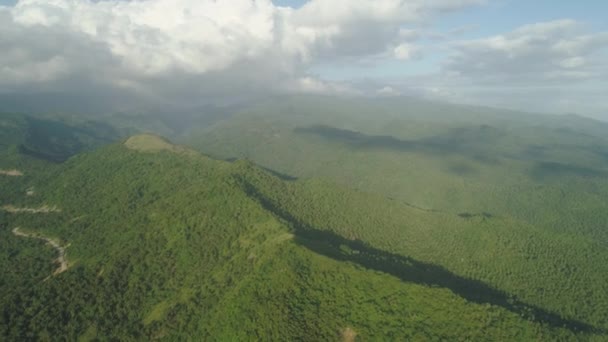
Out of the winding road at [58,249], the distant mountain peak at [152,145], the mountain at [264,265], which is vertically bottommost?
the winding road at [58,249]

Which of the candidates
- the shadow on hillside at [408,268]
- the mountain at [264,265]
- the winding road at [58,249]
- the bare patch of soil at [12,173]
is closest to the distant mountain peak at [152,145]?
the mountain at [264,265]

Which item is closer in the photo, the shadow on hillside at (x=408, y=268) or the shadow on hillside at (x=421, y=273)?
the shadow on hillside at (x=421, y=273)

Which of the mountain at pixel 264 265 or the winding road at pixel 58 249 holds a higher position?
the mountain at pixel 264 265

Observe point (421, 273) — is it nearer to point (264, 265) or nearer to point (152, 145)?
point (264, 265)

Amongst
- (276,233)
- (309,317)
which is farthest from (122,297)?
(309,317)

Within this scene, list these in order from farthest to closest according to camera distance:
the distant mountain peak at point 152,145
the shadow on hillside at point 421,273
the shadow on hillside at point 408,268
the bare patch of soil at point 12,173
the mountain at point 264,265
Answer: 1. the distant mountain peak at point 152,145
2. the bare patch of soil at point 12,173
3. the shadow on hillside at point 408,268
4. the shadow on hillside at point 421,273
5. the mountain at point 264,265

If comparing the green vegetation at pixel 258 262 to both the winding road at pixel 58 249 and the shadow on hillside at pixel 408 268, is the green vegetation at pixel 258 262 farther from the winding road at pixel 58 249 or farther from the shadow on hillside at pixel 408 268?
the winding road at pixel 58 249

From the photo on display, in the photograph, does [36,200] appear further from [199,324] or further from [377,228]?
[377,228]
